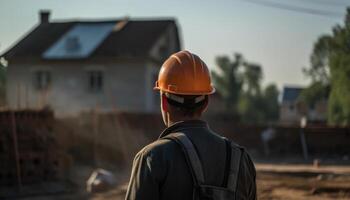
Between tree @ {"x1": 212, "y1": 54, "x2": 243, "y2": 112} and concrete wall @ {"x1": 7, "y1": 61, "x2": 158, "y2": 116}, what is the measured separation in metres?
53.6

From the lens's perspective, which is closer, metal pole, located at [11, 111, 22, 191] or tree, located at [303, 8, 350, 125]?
metal pole, located at [11, 111, 22, 191]

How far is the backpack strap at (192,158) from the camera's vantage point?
2.72m

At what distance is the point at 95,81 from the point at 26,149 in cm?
2096

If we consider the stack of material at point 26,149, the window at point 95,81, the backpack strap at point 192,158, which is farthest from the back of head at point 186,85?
the window at point 95,81

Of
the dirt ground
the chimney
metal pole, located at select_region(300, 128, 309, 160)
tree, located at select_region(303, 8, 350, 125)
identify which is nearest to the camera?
the dirt ground

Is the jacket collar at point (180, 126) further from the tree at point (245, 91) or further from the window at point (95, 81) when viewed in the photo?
the tree at point (245, 91)

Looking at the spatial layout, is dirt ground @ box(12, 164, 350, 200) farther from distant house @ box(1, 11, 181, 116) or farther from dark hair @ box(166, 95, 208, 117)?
distant house @ box(1, 11, 181, 116)

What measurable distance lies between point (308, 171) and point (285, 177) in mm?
1653

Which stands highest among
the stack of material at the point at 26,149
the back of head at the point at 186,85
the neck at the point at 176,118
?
the back of head at the point at 186,85

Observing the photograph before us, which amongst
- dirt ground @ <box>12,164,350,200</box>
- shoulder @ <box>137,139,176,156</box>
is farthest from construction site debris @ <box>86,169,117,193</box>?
shoulder @ <box>137,139,176,156</box>

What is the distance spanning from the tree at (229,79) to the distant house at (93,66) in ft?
169

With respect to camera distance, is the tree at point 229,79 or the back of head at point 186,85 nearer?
the back of head at point 186,85

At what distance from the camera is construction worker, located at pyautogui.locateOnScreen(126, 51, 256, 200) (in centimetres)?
268

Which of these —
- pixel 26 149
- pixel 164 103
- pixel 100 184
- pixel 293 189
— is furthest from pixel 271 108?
pixel 164 103
